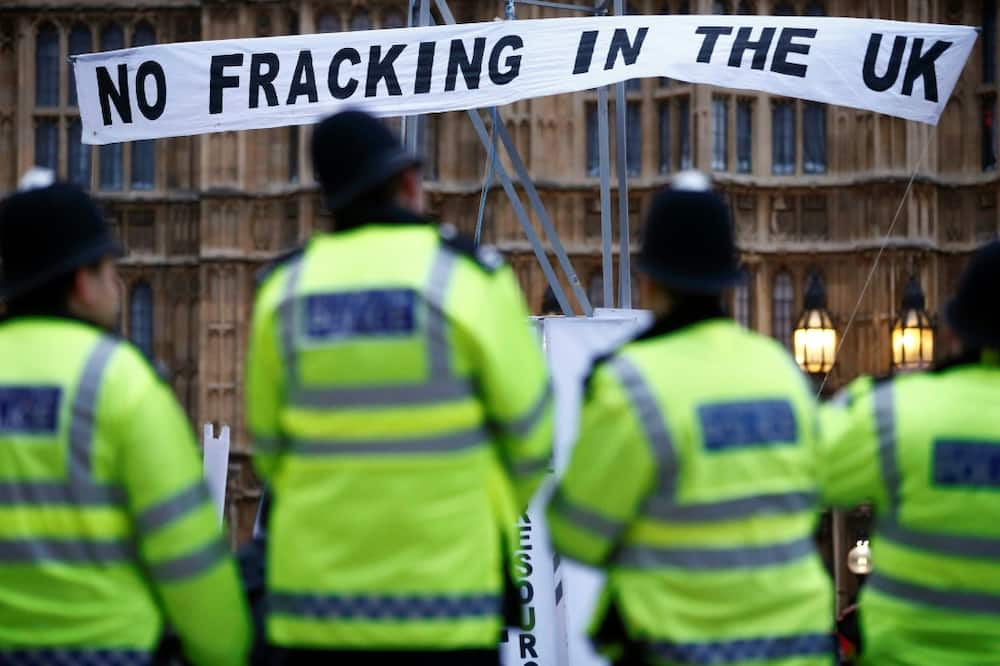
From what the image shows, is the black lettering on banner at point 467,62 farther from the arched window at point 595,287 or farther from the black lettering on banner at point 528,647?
the arched window at point 595,287

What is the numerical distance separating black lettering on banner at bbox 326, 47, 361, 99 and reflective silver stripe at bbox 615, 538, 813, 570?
5.70 metres

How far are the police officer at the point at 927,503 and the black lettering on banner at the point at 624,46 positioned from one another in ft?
15.8

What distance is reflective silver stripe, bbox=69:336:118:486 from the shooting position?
12.5ft

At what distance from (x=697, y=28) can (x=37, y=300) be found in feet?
18.4

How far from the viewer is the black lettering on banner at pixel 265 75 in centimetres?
916

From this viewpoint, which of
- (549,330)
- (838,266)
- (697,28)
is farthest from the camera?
(838,266)

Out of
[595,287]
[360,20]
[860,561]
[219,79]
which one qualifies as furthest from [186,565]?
[360,20]

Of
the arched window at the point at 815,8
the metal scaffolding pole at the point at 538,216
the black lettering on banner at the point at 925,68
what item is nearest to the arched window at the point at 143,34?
the arched window at the point at 815,8

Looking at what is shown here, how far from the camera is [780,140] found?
24.4 m

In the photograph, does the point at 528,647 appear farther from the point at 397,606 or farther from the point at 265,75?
the point at 397,606

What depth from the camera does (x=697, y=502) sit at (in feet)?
12.3

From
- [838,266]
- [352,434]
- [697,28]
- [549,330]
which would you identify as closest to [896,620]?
[352,434]

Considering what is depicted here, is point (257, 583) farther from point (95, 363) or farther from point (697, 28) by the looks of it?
point (697, 28)

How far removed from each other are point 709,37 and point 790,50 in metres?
0.43
